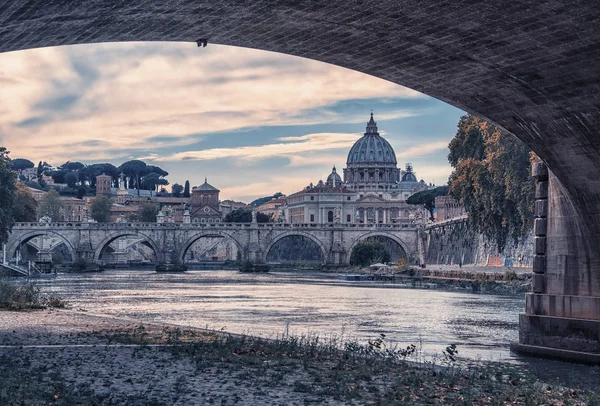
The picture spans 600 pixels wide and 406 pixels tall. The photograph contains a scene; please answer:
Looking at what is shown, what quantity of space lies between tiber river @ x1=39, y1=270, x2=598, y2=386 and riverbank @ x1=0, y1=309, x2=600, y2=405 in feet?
13.8

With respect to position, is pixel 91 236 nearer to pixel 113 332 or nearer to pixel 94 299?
pixel 94 299

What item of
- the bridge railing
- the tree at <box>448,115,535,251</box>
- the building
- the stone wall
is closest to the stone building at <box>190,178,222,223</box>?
the building

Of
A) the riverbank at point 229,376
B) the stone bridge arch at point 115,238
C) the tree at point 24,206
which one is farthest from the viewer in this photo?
the stone bridge arch at point 115,238

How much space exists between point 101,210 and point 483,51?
15319 centimetres

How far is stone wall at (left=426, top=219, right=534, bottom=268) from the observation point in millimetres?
65438

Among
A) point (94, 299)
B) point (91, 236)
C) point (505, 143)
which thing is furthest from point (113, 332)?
point (91, 236)

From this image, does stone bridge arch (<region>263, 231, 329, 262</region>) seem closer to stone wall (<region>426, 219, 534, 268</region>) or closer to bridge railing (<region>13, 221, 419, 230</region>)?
bridge railing (<region>13, 221, 419, 230</region>)

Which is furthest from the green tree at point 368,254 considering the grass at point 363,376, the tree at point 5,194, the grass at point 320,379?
→ the grass at point 320,379

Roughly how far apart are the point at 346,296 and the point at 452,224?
39.6 metres

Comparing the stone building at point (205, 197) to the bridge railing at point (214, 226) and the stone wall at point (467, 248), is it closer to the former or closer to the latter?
the bridge railing at point (214, 226)

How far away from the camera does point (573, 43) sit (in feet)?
49.2

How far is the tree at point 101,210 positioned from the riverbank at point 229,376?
146480 mm

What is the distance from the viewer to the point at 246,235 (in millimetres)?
113625

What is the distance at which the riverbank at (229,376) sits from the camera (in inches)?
494
